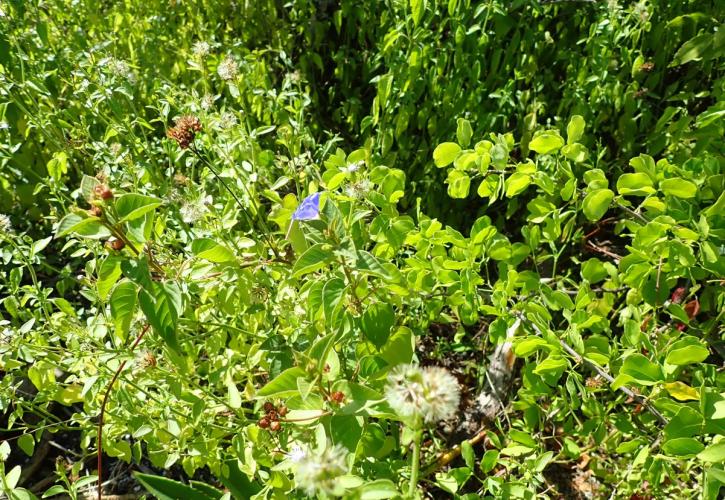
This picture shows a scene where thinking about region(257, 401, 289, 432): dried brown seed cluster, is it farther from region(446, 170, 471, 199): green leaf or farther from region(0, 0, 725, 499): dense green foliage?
region(446, 170, 471, 199): green leaf

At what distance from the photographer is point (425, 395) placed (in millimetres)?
662

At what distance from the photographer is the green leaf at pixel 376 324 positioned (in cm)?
95

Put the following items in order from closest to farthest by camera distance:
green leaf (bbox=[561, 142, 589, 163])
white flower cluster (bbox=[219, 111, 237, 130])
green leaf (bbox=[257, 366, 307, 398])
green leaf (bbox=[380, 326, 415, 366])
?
1. green leaf (bbox=[257, 366, 307, 398])
2. green leaf (bbox=[380, 326, 415, 366])
3. green leaf (bbox=[561, 142, 589, 163])
4. white flower cluster (bbox=[219, 111, 237, 130])

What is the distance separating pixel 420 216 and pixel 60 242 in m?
1.74

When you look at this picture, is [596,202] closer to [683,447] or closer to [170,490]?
[683,447]

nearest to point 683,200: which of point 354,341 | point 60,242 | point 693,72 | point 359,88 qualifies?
point 354,341

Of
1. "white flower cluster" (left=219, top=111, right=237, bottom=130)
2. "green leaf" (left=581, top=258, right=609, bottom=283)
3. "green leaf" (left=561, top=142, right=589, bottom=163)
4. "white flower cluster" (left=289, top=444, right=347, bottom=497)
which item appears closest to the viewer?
"white flower cluster" (left=289, top=444, right=347, bottom=497)

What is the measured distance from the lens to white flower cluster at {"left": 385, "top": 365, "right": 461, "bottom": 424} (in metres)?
0.66

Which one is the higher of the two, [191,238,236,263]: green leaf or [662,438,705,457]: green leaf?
[191,238,236,263]: green leaf

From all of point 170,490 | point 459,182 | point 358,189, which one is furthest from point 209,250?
point 170,490

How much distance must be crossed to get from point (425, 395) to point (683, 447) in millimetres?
439

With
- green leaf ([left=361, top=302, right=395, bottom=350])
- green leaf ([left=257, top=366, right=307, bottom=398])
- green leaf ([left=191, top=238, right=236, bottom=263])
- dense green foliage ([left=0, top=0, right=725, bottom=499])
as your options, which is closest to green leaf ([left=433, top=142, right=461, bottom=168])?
dense green foliage ([left=0, top=0, right=725, bottom=499])

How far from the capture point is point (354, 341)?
129 cm

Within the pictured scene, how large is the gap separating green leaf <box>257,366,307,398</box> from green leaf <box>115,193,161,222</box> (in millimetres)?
279
